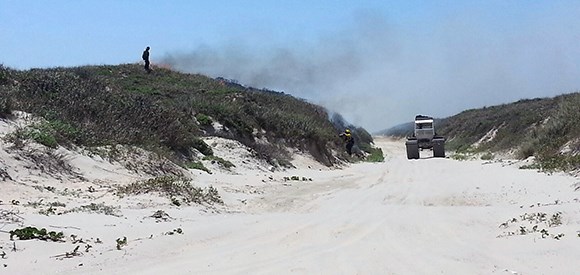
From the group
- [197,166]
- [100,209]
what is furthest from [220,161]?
[100,209]

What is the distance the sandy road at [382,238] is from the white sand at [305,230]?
17 mm

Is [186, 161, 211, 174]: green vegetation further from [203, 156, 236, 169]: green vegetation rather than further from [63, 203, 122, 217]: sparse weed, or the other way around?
[63, 203, 122, 217]: sparse weed

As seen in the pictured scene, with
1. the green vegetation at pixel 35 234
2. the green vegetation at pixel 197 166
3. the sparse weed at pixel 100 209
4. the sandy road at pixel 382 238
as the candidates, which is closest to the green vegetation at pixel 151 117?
the green vegetation at pixel 197 166

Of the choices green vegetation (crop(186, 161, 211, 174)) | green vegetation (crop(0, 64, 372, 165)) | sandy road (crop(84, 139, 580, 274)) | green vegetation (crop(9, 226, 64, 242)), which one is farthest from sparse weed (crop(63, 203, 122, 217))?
green vegetation (crop(186, 161, 211, 174))

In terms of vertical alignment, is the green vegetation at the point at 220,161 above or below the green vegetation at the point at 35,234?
above

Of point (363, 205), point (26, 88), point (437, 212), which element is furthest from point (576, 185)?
point (26, 88)

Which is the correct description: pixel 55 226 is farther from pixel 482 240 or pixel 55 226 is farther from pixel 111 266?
pixel 482 240

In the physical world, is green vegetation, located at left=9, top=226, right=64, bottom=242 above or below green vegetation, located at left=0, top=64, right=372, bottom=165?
below

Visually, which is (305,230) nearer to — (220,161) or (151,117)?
(220,161)

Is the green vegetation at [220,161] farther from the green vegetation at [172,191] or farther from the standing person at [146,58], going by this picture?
the standing person at [146,58]

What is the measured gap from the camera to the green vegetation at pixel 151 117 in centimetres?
1609

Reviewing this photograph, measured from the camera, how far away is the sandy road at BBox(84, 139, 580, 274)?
6.41 m

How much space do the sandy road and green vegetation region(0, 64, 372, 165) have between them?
5.29m

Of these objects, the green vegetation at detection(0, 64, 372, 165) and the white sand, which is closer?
the white sand
